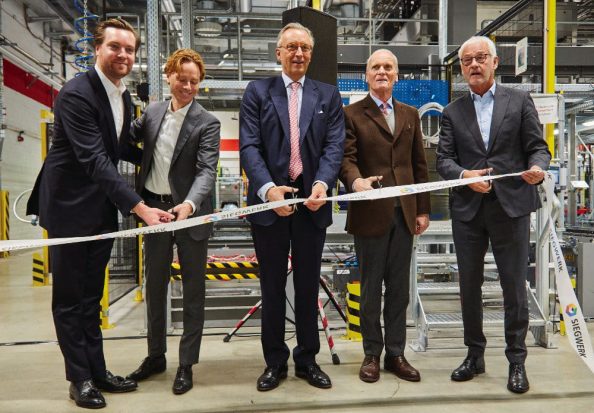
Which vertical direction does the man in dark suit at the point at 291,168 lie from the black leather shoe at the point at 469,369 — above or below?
above

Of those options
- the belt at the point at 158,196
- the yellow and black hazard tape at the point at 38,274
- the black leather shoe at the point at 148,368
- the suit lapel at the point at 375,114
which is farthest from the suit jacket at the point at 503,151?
the yellow and black hazard tape at the point at 38,274

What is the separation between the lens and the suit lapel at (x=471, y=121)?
8.49 ft

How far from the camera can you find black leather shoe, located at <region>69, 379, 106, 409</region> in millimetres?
2336

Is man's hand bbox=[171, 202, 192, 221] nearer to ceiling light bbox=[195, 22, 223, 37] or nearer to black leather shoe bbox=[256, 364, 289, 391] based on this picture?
black leather shoe bbox=[256, 364, 289, 391]

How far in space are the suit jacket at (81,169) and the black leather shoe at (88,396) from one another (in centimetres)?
75

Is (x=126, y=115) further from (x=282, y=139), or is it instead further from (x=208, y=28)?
(x=208, y=28)

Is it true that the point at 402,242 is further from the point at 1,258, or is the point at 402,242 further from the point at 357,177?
the point at 1,258

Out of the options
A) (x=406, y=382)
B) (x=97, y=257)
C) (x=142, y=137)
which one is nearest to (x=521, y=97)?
(x=406, y=382)

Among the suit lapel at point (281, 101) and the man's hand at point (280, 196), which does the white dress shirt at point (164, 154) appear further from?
the man's hand at point (280, 196)

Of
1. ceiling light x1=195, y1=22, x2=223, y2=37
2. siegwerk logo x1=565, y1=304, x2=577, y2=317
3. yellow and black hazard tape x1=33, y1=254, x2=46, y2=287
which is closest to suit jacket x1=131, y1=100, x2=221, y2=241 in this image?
siegwerk logo x1=565, y1=304, x2=577, y2=317

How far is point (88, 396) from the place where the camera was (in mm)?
2340

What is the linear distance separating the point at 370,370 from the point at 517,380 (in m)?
0.76

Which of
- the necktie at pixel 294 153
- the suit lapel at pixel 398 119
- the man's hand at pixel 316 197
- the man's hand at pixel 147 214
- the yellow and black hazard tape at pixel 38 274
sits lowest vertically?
the yellow and black hazard tape at pixel 38 274

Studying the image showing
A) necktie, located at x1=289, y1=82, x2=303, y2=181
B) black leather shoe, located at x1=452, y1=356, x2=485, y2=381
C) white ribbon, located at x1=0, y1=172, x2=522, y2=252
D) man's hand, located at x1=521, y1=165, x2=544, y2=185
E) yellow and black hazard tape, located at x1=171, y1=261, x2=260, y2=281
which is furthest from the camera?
yellow and black hazard tape, located at x1=171, y1=261, x2=260, y2=281
